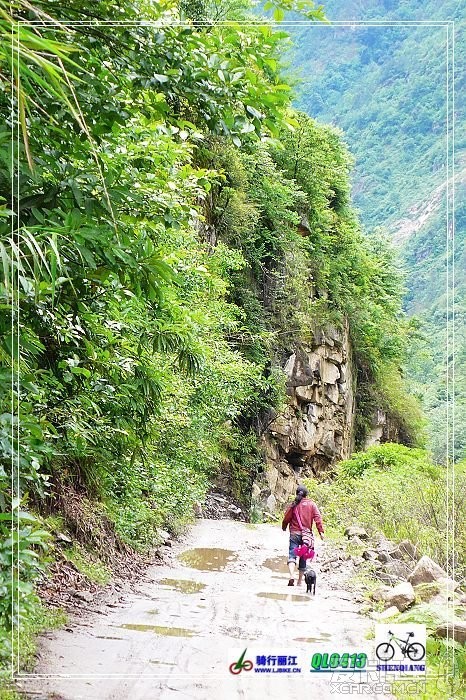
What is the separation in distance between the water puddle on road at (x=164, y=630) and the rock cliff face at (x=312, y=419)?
13717 mm

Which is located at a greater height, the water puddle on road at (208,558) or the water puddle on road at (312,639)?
the water puddle on road at (312,639)

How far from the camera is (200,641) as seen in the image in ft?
10.6

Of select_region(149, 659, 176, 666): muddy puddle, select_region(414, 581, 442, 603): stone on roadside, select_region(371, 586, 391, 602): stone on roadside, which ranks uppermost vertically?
select_region(149, 659, 176, 666): muddy puddle

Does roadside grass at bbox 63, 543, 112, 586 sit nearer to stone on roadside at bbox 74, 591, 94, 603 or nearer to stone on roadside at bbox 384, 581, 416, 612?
stone on roadside at bbox 74, 591, 94, 603

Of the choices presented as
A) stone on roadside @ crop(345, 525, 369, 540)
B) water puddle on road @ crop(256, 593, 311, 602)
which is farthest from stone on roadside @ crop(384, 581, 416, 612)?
stone on roadside @ crop(345, 525, 369, 540)

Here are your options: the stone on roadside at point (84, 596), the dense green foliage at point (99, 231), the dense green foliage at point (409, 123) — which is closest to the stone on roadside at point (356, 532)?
the dense green foliage at point (99, 231)

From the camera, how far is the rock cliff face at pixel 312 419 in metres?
18.4

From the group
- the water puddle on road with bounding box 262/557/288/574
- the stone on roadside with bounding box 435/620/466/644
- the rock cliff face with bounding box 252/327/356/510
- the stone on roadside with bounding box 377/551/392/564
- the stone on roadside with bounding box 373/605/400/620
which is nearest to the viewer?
the stone on roadside with bounding box 435/620/466/644

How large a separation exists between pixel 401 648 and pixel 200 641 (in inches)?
39.7

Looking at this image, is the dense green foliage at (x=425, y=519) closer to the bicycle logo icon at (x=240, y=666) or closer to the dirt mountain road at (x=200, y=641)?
the dirt mountain road at (x=200, y=641)

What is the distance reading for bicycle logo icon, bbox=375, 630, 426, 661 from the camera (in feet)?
8.71

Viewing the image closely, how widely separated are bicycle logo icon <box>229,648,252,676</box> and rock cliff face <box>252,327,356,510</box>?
14.7 meters

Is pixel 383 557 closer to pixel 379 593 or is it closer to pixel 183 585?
pixel 379 593

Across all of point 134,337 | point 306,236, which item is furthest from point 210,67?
point 306,236
